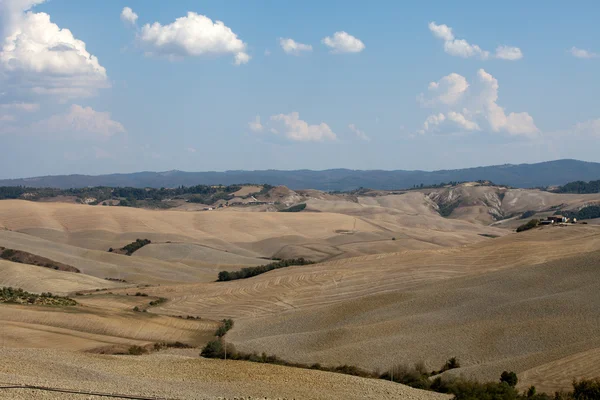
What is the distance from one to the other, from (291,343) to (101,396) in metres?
27.3

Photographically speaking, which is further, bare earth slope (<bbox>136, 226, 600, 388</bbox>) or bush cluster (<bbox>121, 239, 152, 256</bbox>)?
bush cluster (<bbox>121, 239, 152, 256</bbox>)

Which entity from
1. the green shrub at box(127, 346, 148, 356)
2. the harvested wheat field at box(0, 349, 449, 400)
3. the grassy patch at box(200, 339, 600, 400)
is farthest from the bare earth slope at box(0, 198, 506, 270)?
the harvested wheat field at box(0, 349, 449, 400)

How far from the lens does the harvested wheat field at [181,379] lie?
28.6 m

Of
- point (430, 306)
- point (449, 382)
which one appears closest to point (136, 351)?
point (449, 382)

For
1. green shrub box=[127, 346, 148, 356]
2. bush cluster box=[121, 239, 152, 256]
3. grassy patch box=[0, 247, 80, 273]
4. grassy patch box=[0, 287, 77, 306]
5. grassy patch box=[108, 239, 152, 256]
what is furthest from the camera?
bush cluster box=[121, 239, 152, 256]

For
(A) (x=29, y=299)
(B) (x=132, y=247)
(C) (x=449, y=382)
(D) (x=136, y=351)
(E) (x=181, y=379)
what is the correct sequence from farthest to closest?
1. (B) (x=132, y=247)
2. (A) (x=29, y=299)
3. (D) (x=136, y=351)
4. (C) (x=449, y=382)
5. (E) (x=181, y=379)

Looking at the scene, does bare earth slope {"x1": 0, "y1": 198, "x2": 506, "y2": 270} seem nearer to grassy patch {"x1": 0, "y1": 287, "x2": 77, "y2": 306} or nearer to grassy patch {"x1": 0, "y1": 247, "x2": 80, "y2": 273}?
grassy patch {"x1": 0, "y1": 247, "x2": 80, "y2": 273}

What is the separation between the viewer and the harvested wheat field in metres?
28.6

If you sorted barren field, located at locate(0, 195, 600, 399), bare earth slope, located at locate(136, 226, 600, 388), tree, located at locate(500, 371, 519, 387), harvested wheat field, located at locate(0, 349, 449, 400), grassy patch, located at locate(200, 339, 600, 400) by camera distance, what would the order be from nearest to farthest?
harvested wheat field, located at locate(0, 349, 449, 400) → grassy patch, located at locate(200, 339, 600, 400) → barren field, located at locate(0, 195, 600, 399) → tree, located at locate(500, 371, 519, 387) → bare earth slope, located at locate(136, 226, 600, 388)

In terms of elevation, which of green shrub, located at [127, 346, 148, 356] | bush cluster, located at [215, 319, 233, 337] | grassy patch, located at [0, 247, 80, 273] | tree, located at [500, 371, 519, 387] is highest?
tree, located at [500, 371, 519, 387]

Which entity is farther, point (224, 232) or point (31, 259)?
point (224, 232)

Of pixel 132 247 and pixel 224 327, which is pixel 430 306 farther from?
pixel 132 247

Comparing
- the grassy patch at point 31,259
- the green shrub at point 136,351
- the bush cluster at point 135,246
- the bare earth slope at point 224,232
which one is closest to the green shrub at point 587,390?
the green shrub at point 136,351

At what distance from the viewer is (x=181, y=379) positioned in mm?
32438
